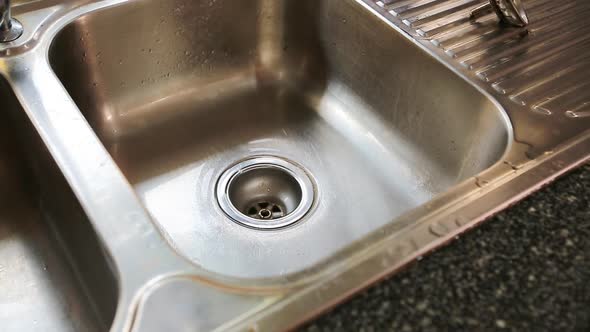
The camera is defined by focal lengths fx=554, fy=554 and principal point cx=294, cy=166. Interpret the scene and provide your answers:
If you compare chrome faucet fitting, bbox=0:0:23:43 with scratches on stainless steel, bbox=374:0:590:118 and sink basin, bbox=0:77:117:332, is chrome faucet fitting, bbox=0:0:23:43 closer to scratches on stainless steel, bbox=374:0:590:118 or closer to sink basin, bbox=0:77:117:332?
sink basin, bbox=0:77:117:332

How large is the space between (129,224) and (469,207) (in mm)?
311

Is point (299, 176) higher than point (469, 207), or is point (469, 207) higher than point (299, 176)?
point (469, 207)

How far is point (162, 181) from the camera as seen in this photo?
80 cm

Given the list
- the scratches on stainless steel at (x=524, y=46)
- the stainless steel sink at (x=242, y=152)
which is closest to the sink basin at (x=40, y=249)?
the stainless steel sink at (x=242, y=152)

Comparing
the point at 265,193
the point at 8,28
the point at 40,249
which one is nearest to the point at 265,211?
the point at 265,193

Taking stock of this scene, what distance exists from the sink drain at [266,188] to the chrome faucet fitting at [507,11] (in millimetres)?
349

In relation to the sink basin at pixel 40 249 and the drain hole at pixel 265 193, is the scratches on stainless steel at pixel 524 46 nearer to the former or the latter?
the drain hole at pixel 265 193

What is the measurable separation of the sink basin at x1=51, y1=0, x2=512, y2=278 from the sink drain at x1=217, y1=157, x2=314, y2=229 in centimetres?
1

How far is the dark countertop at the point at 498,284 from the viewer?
428 mm

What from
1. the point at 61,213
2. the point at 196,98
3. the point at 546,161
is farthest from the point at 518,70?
the point at 61,213

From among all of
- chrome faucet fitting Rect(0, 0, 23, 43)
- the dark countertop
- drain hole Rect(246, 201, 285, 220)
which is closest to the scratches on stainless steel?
the dark countertop

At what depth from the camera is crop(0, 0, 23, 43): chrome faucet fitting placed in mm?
675

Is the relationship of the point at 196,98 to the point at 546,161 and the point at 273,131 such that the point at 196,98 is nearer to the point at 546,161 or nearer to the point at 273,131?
the point at 273,131

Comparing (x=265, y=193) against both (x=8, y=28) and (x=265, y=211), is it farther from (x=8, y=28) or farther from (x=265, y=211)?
(x=8, y=28)
